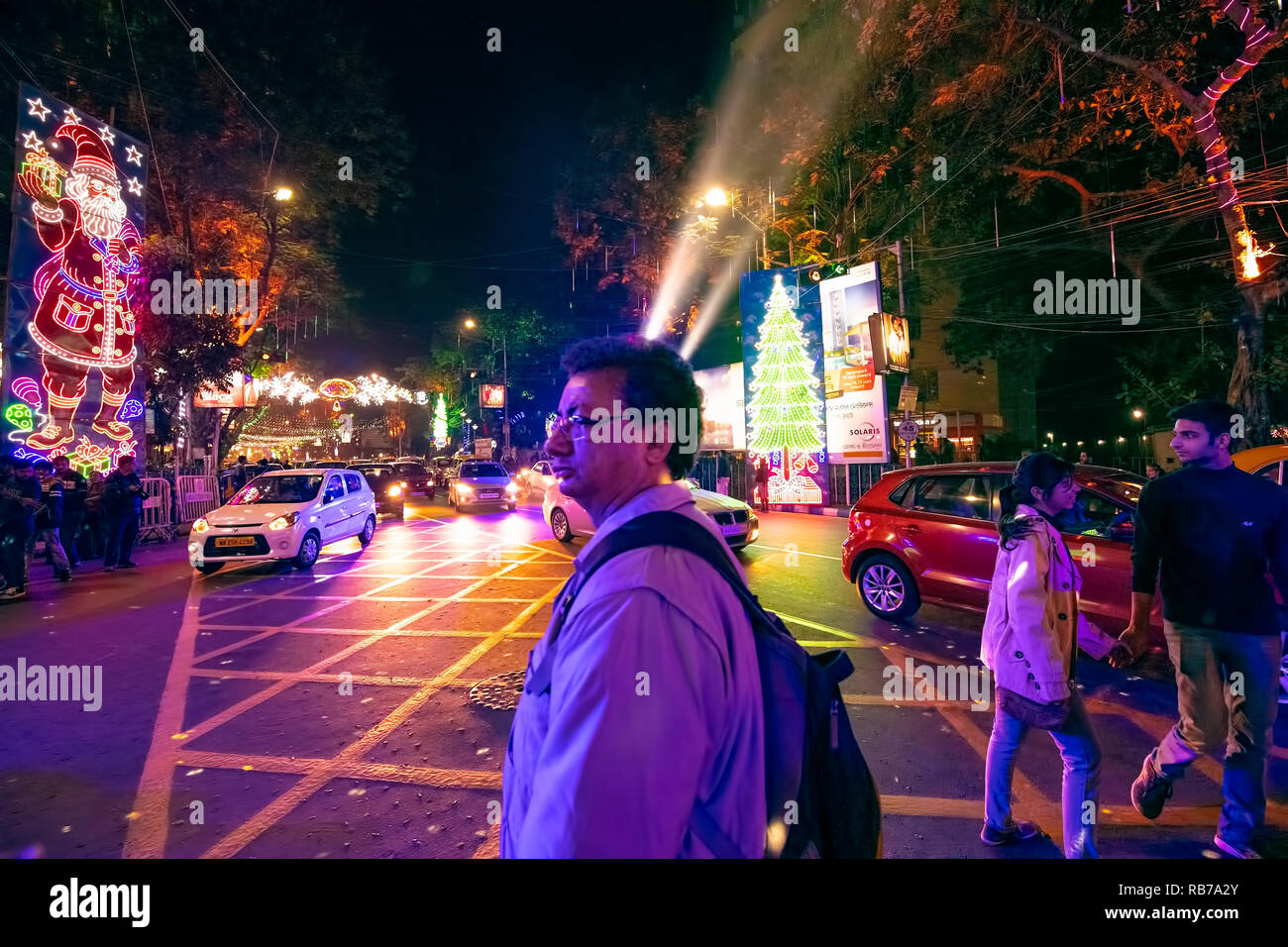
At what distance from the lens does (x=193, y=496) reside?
55.1ft

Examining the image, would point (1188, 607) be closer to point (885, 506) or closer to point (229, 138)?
point (885, 506)

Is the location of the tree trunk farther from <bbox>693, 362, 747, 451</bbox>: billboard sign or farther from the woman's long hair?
the woman's long hair

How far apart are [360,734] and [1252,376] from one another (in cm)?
1728

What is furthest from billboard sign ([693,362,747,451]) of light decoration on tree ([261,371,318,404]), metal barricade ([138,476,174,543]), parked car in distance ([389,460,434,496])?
light decoration on tree ([261,371,318,404])

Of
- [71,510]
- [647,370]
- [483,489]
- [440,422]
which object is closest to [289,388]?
[483,489]

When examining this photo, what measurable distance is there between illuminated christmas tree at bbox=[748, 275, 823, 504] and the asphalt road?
12875mm

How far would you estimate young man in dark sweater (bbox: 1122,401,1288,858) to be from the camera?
2.85 meters

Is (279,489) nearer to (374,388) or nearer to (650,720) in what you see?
(650,720)

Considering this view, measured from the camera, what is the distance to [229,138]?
19266 millimetres

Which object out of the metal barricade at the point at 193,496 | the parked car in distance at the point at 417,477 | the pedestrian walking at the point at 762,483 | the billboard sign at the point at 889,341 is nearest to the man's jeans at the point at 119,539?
the metal barricade at the point at 193,496

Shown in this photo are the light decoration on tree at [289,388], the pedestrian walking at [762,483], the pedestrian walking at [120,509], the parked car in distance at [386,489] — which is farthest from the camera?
the light decoration on tree at [289,388]

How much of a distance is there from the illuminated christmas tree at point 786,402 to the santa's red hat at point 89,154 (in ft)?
60.6

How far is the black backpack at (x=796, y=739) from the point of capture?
3.57 feet

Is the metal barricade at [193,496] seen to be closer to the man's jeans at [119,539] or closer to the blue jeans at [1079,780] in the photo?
the man's jeans at [119,539]
